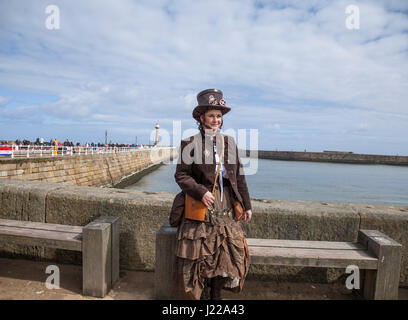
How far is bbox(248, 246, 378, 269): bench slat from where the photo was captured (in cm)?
227

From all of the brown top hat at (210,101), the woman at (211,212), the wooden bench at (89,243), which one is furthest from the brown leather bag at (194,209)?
the wooden bench at (89,243)

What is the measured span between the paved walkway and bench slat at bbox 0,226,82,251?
44 centimetres

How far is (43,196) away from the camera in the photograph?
308 cm

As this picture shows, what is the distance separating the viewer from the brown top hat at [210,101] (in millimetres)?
2160

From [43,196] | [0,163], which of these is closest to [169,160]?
[0,163]

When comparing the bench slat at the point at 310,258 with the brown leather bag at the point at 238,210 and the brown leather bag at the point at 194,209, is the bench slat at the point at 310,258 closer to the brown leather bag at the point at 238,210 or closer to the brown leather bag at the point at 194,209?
the brown leather bag at the point at 238,210

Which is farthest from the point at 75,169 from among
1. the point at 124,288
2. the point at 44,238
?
the point at 124,288

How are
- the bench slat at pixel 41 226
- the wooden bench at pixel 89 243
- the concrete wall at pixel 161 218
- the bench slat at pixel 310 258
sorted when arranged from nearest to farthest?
the bench slat at pixel 310 258, the wooden bench at pixel 89 243, the bench slat at pixel 41 226, the concrete wall at pixel 161 218

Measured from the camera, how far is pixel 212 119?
7.29 feet

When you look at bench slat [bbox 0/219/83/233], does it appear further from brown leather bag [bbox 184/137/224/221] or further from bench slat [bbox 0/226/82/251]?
brown leather bag [bbox 184/137/224/221]

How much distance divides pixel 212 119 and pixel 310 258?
4.53 ft

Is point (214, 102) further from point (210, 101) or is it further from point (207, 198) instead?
point (207, 198)

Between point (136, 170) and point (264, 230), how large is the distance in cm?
3380

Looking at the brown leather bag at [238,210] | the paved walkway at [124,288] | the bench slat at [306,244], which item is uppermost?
the brown leather bag at [238,210]
